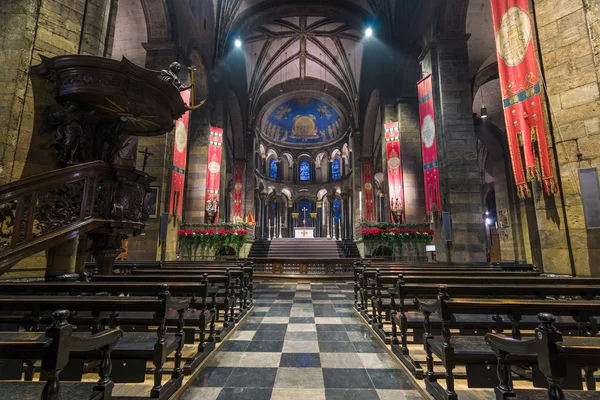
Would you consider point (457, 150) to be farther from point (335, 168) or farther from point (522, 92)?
point (335, 168)

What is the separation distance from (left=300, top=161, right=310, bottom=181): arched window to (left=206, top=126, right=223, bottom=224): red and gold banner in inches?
746

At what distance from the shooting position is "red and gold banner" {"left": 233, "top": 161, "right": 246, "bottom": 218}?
21.3m

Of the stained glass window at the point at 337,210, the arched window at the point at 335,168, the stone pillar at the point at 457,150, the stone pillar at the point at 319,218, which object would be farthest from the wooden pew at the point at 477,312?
the arched window at the point at 335,168

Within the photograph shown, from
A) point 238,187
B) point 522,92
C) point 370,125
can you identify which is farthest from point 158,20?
point 370,125

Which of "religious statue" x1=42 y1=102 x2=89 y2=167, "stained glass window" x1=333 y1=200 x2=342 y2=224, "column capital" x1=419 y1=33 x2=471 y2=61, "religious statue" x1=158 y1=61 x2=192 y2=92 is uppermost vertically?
"column capital" x1=419 y1=33 x2=471 y2=61

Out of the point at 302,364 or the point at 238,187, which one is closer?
the point at 302,364

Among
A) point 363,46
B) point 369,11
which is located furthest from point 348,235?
point 369,11

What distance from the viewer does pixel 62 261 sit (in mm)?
4219

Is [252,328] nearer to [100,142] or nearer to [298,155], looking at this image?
[100,142]

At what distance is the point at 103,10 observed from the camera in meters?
5.24

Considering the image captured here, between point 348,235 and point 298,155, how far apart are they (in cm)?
1059

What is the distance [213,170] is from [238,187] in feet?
27.8

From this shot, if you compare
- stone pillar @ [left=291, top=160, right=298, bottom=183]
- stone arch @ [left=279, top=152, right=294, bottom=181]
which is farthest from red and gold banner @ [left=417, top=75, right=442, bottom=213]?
stone arch @ [left=279, top=152, right=294, bottom=181]

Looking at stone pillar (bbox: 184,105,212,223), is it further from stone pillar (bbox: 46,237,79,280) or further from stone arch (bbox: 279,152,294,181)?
stone arch (bbox: 279,152,294,181)
